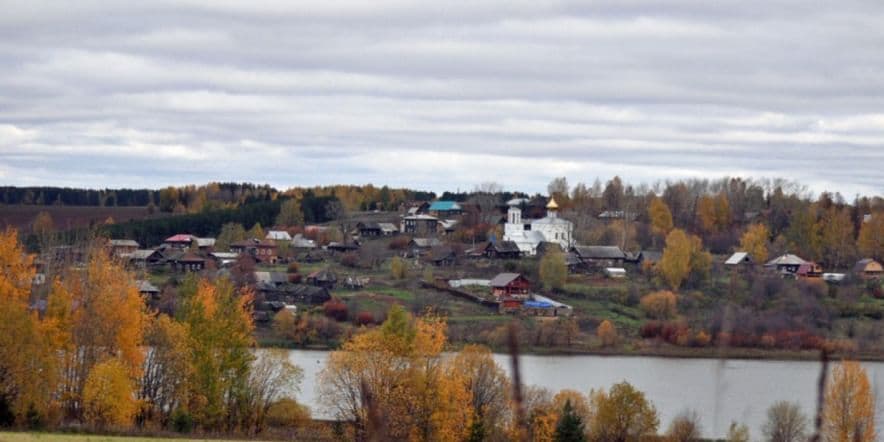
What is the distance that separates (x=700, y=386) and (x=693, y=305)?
1368 centimetres

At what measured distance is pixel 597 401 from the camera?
57.5ft

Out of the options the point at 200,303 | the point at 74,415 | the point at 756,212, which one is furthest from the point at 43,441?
the point at 756,212

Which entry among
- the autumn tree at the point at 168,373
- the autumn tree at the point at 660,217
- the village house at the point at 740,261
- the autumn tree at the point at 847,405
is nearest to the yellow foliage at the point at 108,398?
the autumn tree at the point at 168,373

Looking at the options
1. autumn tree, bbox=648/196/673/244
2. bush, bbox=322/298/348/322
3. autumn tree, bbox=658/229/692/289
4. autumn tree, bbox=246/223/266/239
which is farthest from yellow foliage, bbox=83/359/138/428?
autumn tree, bbox=648/196/673/244

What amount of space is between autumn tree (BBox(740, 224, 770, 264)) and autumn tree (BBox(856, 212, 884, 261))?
4191 millimetres

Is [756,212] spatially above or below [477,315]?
above

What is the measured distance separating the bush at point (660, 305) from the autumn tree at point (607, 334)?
327 centimetres

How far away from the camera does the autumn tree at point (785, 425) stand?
16.4m

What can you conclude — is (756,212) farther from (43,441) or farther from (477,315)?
(43,441)

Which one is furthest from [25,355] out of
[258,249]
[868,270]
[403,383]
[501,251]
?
[868,270]

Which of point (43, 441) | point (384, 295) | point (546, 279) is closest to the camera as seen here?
point (43, 441)

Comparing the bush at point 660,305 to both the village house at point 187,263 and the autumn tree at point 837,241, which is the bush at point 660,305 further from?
the village house at point 187,263

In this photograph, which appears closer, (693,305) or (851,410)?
(851,410)

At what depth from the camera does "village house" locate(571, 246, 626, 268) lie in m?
45.8
